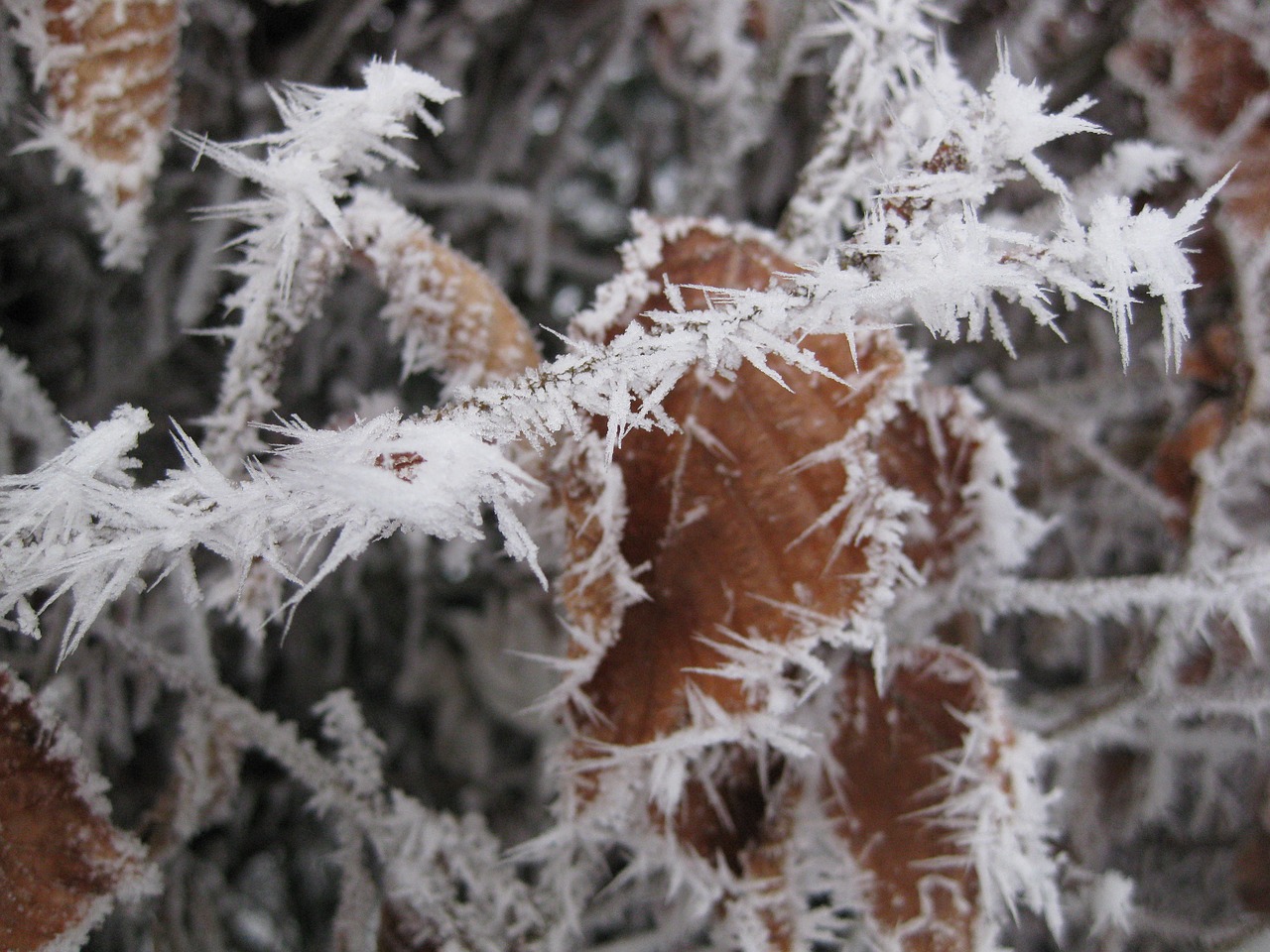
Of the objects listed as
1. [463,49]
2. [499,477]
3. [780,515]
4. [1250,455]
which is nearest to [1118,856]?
[1250,455]

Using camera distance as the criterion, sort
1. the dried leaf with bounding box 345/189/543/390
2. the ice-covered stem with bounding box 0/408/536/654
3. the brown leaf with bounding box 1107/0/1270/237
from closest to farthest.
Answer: the ice-covered stem with bounding box 0/408/536/654, the dried leaf with bounding box 345/189/543/390, the brown leaf with bounding box 1107/0/1270/237

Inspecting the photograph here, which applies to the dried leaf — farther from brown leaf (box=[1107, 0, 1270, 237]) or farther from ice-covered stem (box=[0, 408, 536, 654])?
brown leaf (box=[1107, 0, 1270, 237])

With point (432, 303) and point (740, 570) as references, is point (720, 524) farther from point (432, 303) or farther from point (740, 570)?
point (432, 303)

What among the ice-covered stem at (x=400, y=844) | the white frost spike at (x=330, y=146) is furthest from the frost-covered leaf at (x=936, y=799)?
the white frost spike at (x=330, y=146)

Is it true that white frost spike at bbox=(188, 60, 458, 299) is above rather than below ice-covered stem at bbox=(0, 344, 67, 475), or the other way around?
above

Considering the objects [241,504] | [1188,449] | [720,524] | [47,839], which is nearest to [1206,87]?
[1188,449]

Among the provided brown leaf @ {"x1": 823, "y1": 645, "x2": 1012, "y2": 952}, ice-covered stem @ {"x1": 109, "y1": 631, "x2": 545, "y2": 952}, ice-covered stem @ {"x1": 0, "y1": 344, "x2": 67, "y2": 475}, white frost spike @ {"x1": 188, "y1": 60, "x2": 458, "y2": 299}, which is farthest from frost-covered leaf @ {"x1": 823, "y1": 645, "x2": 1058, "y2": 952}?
ice-covered stem @ {"x1": 0, "y1": 344, "x2": 67, "y2": 475}

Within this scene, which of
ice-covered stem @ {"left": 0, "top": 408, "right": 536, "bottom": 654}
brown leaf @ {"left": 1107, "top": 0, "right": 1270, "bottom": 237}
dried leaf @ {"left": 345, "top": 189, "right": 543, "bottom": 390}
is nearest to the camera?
ice-covered stem @ {"left": 0, "top": 408, "right": 536, "bottom": 654}
